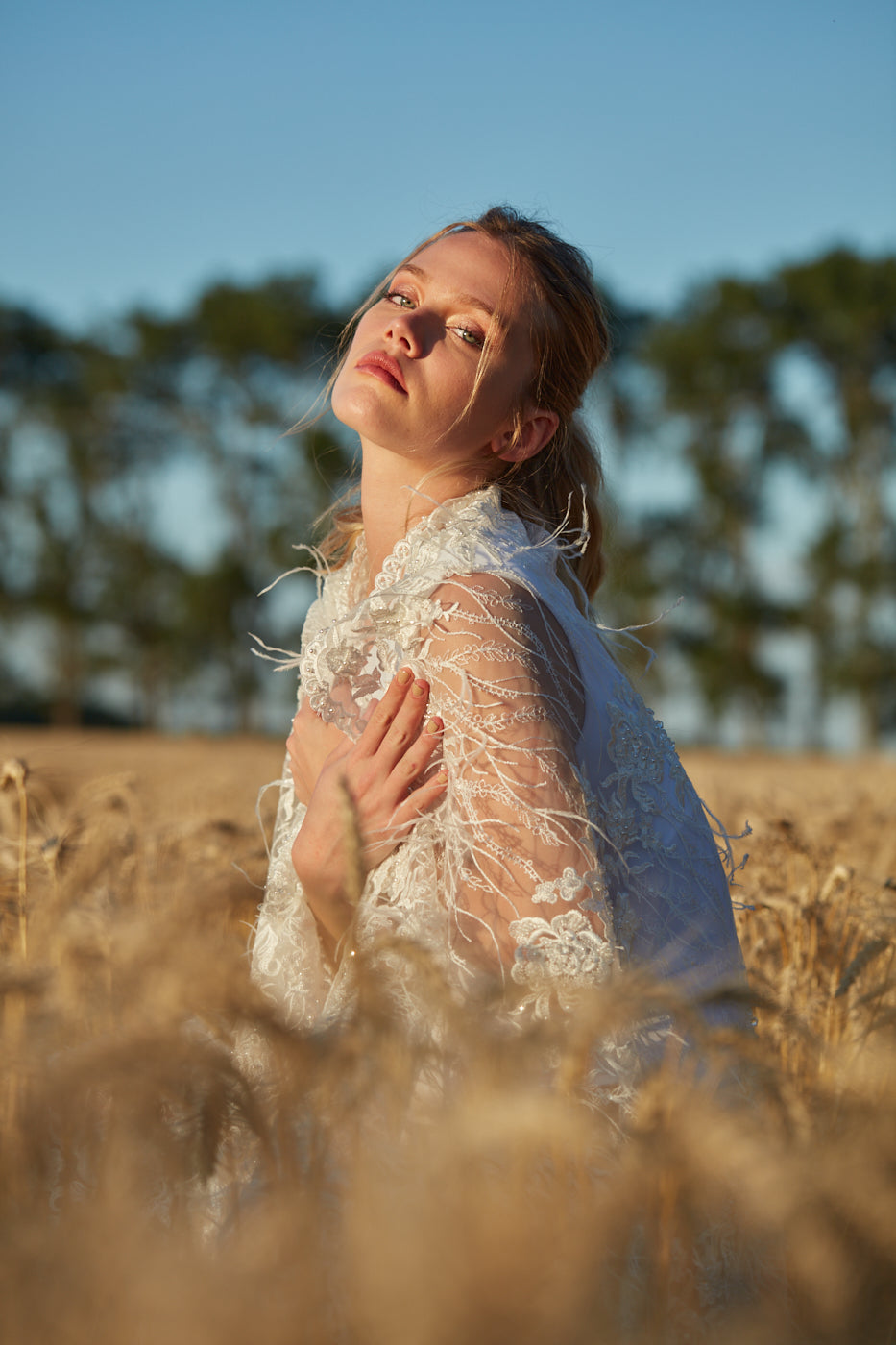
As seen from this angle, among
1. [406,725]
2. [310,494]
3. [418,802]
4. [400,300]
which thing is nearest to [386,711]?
[406,725]

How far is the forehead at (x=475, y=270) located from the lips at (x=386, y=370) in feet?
0.71

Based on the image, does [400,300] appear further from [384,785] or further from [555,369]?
[384,785]

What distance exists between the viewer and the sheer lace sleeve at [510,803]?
54.6 inches

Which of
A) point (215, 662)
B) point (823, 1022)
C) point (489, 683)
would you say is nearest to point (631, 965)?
point (489, 683)

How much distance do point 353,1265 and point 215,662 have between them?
21.6m

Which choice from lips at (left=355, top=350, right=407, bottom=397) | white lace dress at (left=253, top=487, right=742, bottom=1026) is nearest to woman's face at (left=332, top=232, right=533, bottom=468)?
lips at (left=355, top=350, right=407, bottom=397)

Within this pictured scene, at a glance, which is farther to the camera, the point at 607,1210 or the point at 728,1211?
the point at 728,1211

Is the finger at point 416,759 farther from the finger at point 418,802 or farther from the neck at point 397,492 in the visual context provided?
the neck at point 397,492

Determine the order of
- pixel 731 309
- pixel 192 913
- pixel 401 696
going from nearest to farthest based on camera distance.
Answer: pixel 192 913 < pixel 401 696 < pixel 731 309

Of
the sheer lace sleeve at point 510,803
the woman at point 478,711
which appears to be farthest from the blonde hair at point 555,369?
the sheer lace sleeve at point 510,803

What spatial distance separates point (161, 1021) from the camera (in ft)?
2.11

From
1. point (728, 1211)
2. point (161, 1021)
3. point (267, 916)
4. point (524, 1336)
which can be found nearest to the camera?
point (524, 1336)

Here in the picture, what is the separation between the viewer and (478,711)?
1497 mm

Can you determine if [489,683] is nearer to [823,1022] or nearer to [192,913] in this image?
[192,913]
